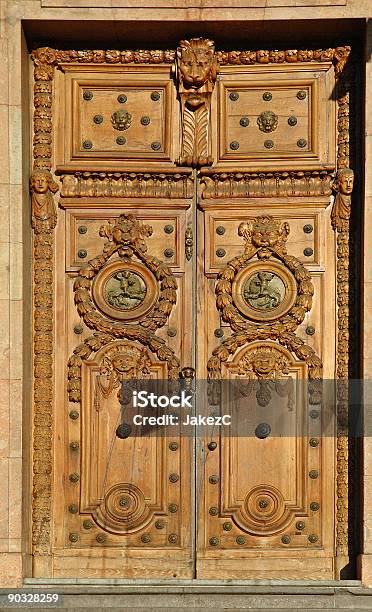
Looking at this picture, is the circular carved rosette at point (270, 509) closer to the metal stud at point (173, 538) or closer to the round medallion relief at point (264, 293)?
the metal stud at point (173, 538)

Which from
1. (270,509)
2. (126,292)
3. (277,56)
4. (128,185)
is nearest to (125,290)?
(126,292)

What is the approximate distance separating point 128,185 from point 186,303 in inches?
41.3

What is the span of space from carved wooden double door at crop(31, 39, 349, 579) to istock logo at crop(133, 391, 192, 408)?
0.10 m

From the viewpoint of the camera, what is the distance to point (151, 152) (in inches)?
370

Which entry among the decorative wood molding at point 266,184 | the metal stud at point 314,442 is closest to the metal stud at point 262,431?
the metal stud at point 314,442

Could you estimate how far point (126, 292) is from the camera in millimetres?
9367

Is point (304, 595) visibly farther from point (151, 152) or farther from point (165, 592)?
point (151, 152)

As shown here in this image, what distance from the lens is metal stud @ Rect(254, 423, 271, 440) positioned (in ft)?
30.4

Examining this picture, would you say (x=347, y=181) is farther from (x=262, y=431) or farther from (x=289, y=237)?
(x=262, y=431)

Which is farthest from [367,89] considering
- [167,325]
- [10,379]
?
[10,379]

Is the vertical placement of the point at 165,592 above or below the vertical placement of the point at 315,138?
below

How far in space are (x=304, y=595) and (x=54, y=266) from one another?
3.20 meters

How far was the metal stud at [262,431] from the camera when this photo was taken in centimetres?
927
